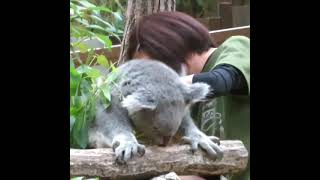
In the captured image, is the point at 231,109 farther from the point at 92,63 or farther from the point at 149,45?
the point at 92,63

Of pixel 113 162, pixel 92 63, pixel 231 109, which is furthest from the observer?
pixel 231 109

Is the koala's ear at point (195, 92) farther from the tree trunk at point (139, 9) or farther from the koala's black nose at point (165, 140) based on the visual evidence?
the tree trunk at point (139, 9)

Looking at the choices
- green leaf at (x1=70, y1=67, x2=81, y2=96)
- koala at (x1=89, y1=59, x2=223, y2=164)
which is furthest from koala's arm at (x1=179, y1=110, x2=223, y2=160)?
green leaf at (x1=70, y1=67, x2=81, y2=96)

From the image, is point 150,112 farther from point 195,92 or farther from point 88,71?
point 88,71

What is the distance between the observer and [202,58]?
1.89 metres

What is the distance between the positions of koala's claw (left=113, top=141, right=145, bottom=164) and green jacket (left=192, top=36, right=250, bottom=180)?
42 cm

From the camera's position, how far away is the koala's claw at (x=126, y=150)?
1.37 meters

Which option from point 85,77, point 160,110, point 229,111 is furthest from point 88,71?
point 229,111

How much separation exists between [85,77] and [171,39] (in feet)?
1.45
